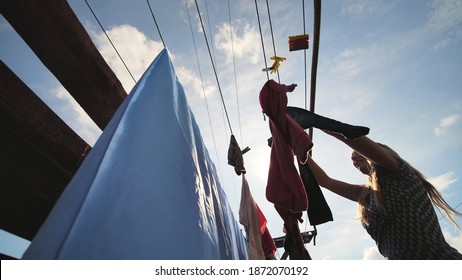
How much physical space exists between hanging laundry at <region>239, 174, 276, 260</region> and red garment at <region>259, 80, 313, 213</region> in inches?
20.0

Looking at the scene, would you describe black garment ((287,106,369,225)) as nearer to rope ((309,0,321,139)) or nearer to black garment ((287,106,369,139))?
black garment ((287,106,369,139))

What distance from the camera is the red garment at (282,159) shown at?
59.1 inches

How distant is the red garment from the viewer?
1.50 m

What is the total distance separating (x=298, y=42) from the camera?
322 centimetres

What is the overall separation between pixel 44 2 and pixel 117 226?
123 centimetres

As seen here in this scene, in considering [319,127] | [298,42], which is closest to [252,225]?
[319,127]

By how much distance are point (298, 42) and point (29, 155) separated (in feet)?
10.4

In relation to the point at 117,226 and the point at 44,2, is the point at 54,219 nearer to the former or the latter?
the point at 117,226

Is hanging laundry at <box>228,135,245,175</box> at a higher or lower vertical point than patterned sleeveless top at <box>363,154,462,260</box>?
higher

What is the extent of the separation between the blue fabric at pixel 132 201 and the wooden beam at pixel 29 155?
2.07ft

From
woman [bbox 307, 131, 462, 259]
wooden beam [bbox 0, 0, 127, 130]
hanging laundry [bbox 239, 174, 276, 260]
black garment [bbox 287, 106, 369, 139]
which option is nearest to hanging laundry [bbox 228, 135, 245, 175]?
hanging laundry [bbox 239, 174, 276, 260]

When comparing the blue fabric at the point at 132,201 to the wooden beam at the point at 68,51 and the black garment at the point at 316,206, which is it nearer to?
the wooden beam at the point at 68,51

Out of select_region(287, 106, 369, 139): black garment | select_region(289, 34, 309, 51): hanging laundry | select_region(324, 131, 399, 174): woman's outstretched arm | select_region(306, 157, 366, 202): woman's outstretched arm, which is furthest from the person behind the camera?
select_region(289, 34, 309, 51): hanging laundry
